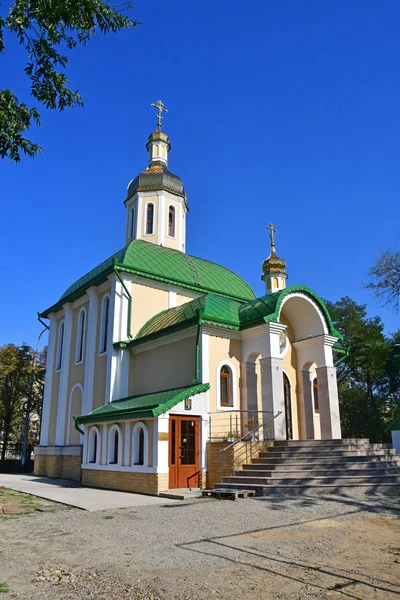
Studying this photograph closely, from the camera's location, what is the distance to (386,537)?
A: 6883mm

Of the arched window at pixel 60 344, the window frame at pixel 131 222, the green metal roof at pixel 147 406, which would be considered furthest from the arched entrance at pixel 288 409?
the window frame at pixel 131 222

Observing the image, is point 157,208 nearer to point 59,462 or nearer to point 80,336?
point 80,336

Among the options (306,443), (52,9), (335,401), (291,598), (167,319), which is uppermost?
(52,9)

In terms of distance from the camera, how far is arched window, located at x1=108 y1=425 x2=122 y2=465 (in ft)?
48.6

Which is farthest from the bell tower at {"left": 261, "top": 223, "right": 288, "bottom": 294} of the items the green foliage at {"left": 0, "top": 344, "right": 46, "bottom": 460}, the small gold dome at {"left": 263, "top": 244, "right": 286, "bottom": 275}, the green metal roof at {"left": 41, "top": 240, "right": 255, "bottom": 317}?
the green foliage at {"left": 0, "top": 344, "right": 46, "bottom": 460}

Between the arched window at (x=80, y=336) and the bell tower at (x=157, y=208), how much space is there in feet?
15.7

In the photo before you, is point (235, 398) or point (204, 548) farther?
point (235, 398)

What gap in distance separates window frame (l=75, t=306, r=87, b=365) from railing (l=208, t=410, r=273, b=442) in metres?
8.40

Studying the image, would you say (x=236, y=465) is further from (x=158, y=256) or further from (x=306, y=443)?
(x=158, y=256)

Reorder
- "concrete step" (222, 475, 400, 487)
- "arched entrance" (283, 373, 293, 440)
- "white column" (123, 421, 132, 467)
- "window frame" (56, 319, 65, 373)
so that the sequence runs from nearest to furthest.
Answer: "concrete step" (222, 475, 400, 487) < "white column" (123, 421, 132, 467) < "arched entrance" (283, 373, 293, 440) < "window frame" (56, 319, 65, 373)

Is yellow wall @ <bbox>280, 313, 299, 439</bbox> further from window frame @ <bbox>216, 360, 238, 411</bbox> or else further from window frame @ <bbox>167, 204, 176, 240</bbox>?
window frame @ <bbox>167, 204, 176, 240</bbox>

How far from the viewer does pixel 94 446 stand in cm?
1628

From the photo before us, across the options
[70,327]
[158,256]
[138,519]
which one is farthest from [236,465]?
[70,327]

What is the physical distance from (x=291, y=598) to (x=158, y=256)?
56.1ft
